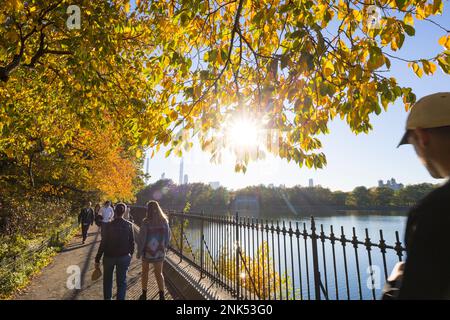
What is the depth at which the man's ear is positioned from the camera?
52.6 inches

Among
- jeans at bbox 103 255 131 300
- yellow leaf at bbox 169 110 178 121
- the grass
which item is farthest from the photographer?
the grass

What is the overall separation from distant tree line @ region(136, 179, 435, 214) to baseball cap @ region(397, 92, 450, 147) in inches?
3713

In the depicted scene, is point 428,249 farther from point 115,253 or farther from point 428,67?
point 115,253

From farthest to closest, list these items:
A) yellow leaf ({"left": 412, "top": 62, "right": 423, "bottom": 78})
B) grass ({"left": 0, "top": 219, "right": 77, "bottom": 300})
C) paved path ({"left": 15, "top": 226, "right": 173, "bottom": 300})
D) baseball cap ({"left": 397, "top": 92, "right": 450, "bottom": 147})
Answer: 1. grass ({"left": 0, "top": 219, "right": 77, "bottom": 300})
2. paved path ({"left": 15, "top": 226, "right": 173, "bottom": 300})
3. yellow leaf ({"left": 412, "top": 62, "right": 423, "bottom": 78})
4. baseball cap ({"left": 397, "top": 92, "right": 450, "bottom": 147})

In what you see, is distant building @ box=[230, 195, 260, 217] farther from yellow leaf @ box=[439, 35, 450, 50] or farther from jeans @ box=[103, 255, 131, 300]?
yellow leaf @ box=[439, 35, 450, 50]

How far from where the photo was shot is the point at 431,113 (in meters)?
1.30

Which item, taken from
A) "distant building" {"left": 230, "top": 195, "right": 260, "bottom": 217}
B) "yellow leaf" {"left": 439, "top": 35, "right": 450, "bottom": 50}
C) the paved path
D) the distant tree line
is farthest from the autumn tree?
"distant building" {"left": 230, "top": 195, "right": 260, "bottom": 217}

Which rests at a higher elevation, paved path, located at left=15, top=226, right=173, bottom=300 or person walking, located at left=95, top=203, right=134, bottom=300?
person walking, located at left=95, top=203, right=134, bottom=300

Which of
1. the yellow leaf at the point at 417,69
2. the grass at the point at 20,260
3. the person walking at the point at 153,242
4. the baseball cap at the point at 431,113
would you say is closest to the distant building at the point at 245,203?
the grass at the point at 20,260

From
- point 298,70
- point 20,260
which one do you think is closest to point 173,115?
point 298,70

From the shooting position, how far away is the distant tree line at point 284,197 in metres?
96.2

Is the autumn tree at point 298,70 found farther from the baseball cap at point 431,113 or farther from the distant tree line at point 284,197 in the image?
the distant tree line at point 284,197

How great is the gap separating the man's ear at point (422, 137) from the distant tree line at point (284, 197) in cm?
9432
